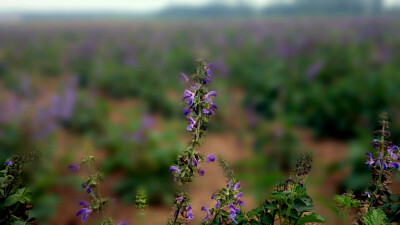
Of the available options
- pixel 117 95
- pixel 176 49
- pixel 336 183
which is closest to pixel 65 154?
pixel 336 183

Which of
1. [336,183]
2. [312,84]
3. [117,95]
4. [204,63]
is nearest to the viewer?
[204,63]

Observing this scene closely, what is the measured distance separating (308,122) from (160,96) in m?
3.12

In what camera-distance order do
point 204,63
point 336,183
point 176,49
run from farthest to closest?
point 176,49, point 336,183, point 204,63

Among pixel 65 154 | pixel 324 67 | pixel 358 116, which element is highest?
pixel 324 67

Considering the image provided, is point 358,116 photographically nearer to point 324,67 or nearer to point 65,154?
point 324,67

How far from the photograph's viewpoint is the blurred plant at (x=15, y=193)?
191cm

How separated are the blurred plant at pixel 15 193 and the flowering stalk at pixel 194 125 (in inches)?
28.5

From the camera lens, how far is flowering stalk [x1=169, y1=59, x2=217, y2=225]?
5.76 ft

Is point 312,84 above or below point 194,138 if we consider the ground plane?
above

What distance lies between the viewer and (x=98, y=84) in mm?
9430

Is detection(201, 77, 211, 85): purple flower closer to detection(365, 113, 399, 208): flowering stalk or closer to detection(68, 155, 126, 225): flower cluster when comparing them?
detection(68, 155, 126, 225): flower cluster

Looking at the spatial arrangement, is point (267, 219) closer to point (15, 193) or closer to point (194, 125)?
point (194, 125)

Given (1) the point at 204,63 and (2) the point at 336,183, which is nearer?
(1) the point at 204,63

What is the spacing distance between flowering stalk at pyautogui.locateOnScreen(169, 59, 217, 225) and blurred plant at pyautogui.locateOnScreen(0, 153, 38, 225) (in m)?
0.72
